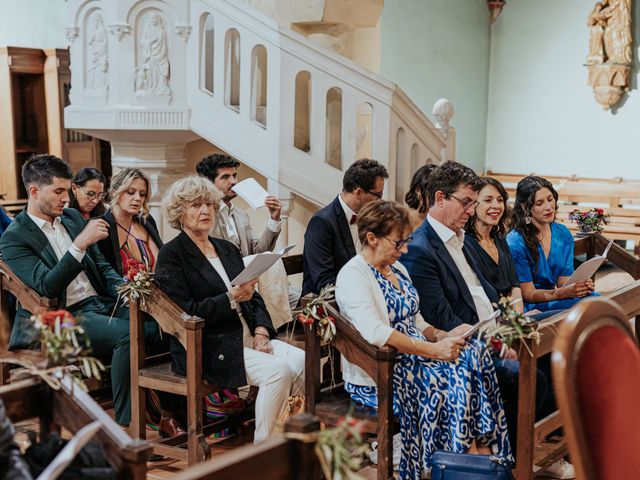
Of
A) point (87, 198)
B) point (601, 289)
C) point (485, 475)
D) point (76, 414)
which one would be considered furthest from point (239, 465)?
point (601, 289)

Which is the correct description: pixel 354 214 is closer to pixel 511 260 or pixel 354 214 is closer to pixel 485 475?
pixel 511 260

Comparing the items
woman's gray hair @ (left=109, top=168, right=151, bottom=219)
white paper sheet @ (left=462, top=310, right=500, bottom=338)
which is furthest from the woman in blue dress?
woman's gray hair @ (left=109, top=168, right=151, bottom=219)

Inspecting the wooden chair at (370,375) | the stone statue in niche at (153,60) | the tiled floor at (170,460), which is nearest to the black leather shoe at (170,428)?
the tiled floor at (170,460)

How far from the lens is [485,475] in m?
3.21

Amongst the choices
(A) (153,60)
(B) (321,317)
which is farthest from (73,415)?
(A) (153,60)

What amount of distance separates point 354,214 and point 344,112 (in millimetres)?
1891

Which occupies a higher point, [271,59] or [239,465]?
[271,59]

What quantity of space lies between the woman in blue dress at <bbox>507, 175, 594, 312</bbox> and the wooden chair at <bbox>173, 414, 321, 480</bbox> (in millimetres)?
2988

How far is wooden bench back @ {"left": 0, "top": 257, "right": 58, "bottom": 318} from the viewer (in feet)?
13.5

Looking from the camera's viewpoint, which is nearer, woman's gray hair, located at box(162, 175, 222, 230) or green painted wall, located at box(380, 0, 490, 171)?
woman's gray hair, located at box(162, 175, 222, 230)

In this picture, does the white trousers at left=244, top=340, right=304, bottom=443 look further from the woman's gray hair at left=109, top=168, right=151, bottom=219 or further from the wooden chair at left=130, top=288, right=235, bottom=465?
A: the woman's gray hair at left=109, top=168, right=151, bottom=219

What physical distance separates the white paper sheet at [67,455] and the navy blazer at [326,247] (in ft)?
7.89

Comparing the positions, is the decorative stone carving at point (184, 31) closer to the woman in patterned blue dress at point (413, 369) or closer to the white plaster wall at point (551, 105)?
the woman in patterned blue dress at point (413, 369)

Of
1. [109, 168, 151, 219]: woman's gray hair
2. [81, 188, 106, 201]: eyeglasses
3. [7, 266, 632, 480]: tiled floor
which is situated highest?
[109, 168, 151, 219]: woman's gray hair
